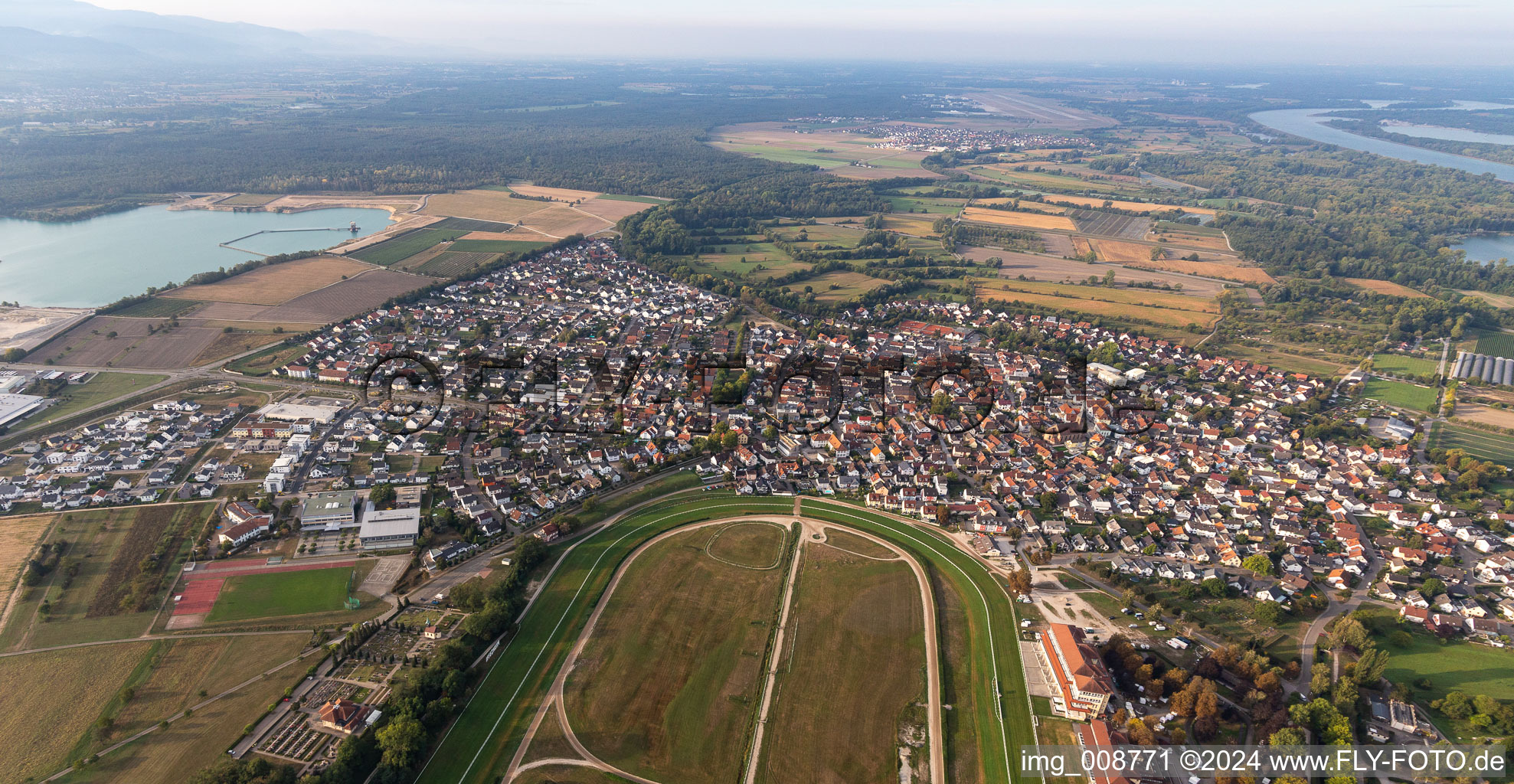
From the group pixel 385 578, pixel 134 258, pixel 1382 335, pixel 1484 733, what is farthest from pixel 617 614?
pixel 134 258

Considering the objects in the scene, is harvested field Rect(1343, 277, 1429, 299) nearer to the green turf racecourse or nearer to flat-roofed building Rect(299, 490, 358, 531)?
the green turf racecourse

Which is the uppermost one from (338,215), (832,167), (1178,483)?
(832,167)

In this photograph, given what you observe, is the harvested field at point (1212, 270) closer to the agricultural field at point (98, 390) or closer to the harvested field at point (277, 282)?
the harvested field at point (277, 282)

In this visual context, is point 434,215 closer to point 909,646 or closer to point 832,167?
point 832,167

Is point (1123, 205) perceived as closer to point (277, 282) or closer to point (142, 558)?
point (277, 282)

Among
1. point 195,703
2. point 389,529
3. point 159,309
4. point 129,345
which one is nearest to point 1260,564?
point 389,529

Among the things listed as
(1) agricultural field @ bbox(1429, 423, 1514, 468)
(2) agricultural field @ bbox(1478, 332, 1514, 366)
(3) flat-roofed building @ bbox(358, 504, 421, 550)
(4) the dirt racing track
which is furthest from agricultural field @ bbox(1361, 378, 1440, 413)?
(3) flat-roofed building @ bbox(358, 504, 421, 550)

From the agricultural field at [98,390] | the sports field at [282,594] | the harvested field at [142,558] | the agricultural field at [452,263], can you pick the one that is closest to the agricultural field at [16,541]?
the harvested field at [142,558]
